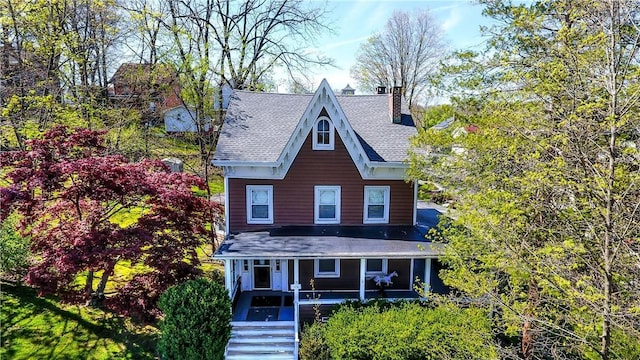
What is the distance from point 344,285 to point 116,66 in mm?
23376

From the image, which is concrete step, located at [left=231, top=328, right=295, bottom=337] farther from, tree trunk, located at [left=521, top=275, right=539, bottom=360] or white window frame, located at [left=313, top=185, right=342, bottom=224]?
tree trunk, located at [left=521, top=275, right=539, bottom=360]

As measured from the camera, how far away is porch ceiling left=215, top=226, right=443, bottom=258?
12.5m

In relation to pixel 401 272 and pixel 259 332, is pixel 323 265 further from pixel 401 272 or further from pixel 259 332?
pixel 259 332

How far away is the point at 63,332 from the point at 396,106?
15529 millimetres

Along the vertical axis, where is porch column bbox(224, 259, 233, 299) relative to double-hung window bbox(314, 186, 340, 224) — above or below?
below

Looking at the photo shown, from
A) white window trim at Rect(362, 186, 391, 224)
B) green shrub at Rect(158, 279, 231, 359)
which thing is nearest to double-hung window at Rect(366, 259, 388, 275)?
white window trim at Rect(362, 186, 391, 224)

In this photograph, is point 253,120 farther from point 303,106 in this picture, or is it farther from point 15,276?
point 15,276

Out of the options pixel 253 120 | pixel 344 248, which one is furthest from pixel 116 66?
pixel 344 248

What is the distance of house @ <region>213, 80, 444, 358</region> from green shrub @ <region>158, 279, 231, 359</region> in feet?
10.7

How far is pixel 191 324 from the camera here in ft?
32.4

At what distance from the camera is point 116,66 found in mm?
25906

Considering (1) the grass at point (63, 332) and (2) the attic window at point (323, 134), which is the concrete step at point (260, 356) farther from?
(2) the attic window at point (323, 134)

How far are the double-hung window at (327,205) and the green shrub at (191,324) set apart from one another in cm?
607

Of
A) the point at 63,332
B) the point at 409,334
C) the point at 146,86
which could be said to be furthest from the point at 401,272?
the point at 146,86
